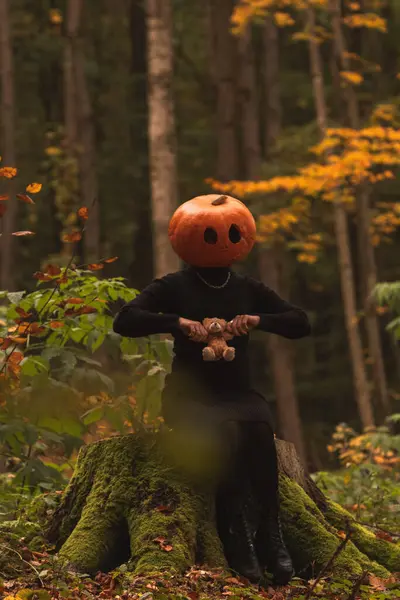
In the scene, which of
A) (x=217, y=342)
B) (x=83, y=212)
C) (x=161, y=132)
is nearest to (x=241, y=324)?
(x=217, y=342)

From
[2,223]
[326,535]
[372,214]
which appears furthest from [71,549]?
[2,223]

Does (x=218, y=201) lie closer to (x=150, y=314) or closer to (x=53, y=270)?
(x=150, y=314)

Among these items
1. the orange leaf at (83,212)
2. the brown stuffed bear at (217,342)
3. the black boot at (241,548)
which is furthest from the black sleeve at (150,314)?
the black boot at (241,548)

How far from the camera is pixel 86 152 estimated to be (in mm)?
23344

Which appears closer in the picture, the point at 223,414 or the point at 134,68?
the point at 223,414

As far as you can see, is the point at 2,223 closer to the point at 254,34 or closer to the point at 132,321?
the point at 254,34

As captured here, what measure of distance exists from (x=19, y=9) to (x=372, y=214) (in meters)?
10.8

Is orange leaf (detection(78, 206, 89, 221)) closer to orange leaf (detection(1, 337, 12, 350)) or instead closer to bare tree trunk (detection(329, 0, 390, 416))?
orange leaf (detection(1, 337, 12, 350))

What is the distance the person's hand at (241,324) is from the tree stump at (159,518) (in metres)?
0.63

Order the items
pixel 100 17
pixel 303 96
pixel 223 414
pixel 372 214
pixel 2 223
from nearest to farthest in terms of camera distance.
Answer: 1. pixel 223 414
2. pixel 372 214
3. pixel 2 223
4. pixel 303 96
5. pixel 100 17

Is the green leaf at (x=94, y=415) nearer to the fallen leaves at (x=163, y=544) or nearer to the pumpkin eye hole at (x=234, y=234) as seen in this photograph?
the fallen leaves at (x=163, y=544)

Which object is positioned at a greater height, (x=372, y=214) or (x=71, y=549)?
(x=372, y=214)

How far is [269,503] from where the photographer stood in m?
5.40

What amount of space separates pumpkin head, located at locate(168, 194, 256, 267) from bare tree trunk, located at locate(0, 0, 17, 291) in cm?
1618
